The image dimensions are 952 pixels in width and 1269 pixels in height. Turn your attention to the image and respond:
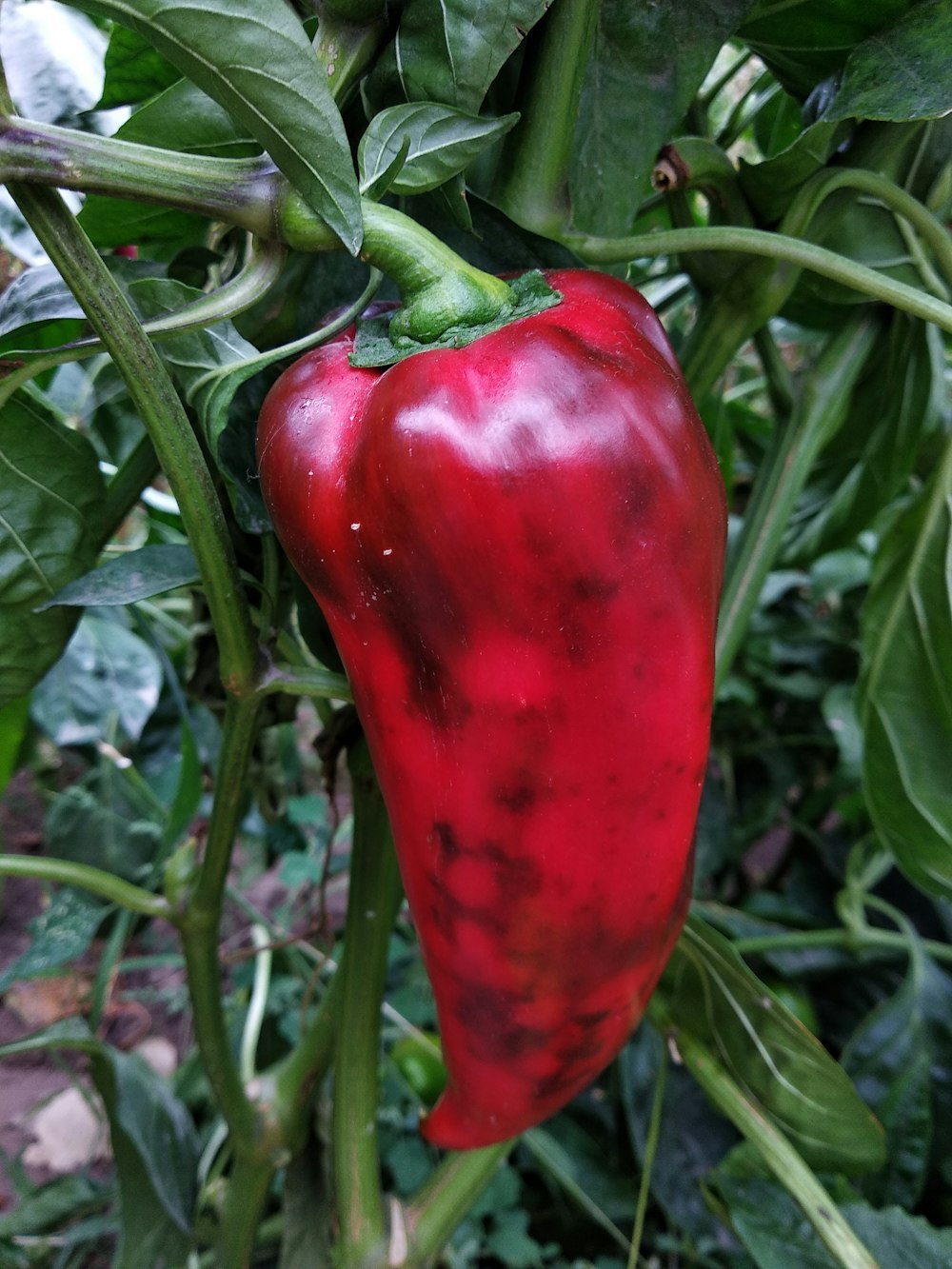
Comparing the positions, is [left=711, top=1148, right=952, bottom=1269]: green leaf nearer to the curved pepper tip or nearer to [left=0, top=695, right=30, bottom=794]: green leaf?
the curved pepper tip

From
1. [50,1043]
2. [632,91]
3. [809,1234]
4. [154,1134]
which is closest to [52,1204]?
[154,1134]

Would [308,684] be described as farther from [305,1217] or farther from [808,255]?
[305,1217]

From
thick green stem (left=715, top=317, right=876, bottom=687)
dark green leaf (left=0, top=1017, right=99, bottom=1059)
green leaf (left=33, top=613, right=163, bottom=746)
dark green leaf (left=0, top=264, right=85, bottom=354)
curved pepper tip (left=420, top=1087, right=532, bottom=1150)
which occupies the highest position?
dark green leaf (left=0, top=264, right=85, bottom=354)

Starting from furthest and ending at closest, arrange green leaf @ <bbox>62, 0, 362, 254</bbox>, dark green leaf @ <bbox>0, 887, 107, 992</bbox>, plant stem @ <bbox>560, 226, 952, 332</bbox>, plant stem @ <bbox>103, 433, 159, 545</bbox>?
1. dark green leaf @ <bbox>0, 887, 107, 992</bbox>
2. plant stem @ <bbox>103, 433, 159, 545</bbox>
3. plant stem @ <bbox>560, 226, 952, 332</bbox>
4. green leaf @ <bbox>62, 0, 362, 254</bbox>

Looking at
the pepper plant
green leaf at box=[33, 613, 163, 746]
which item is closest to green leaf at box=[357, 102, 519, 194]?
the pepper plant

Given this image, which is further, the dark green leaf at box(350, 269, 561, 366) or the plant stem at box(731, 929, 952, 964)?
the plant stem at box(731, 929, 952, 964)

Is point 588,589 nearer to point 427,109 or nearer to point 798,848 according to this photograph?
point 427,109

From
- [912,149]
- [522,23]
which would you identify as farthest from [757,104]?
[522,23]
